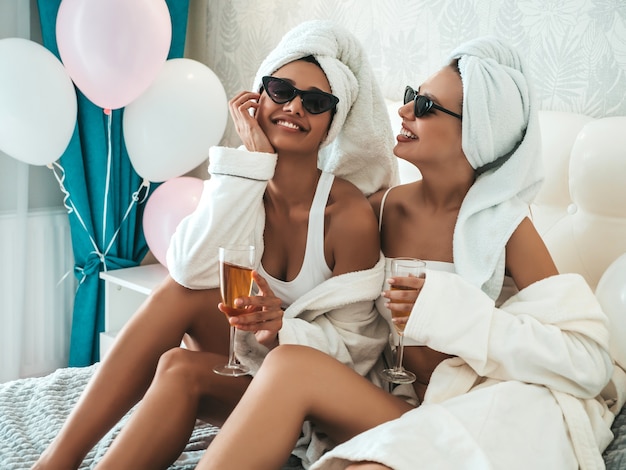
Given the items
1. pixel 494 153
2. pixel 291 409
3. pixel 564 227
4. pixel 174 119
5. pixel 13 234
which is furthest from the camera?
pixel 13 234

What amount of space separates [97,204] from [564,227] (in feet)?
6.32

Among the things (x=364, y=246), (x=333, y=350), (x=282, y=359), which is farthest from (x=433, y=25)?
(x=282, y=359)

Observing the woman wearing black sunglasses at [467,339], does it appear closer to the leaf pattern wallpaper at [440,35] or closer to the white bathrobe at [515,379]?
the white bathrobe at [515,379]

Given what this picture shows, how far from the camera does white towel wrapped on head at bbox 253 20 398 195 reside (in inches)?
66.1

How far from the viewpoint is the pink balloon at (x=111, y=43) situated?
7.98 ft

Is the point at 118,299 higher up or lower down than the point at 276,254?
lower down

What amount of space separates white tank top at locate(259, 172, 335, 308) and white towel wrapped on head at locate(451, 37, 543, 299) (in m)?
0.32

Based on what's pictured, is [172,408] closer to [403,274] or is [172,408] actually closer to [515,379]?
[403,274]

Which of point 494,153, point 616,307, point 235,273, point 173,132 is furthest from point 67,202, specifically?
point 616,307

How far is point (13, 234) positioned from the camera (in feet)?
9.60

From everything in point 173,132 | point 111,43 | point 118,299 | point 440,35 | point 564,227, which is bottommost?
point 118,299

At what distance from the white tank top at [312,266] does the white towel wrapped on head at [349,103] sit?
0.49ft

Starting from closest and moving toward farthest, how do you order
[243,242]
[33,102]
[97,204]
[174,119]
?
[243,242], [33,102], [174,119], [97,204]

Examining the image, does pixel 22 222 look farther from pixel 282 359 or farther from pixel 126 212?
pixel 282 359
